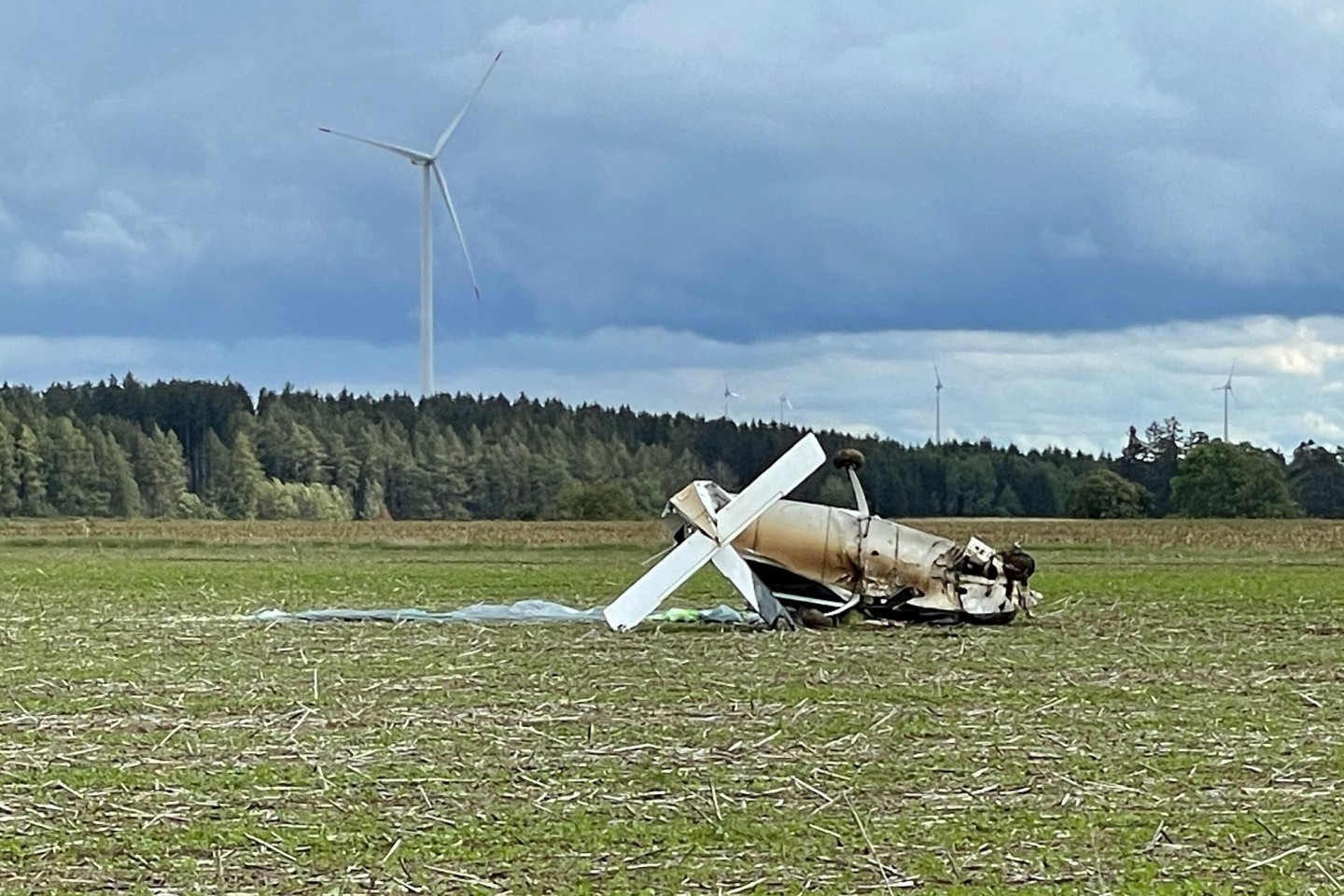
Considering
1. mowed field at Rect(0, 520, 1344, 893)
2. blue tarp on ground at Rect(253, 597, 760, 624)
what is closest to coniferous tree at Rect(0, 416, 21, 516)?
mowed field at Rect(0, 520, 1344, 893)

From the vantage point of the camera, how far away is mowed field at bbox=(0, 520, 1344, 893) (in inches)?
341

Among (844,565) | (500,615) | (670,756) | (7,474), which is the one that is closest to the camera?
(670,756)

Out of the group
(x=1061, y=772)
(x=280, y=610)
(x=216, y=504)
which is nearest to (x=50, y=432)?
(x=216, y=504)

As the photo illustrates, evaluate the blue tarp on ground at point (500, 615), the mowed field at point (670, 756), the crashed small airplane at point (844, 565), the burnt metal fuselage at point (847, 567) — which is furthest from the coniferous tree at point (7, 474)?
the burnt metal fuselage at point (847, 567)

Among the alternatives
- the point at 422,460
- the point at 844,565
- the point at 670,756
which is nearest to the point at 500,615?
the point at 844,565

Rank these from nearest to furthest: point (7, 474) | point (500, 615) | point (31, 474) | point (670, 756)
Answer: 1. point (670, 756)
2. point (500, 615)
3. point (7, 474)
4. point (31, 474)

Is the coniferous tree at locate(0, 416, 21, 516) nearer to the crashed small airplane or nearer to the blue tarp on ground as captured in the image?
the blue tarp on ground

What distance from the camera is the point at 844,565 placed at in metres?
22.7

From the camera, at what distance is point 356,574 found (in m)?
37.7

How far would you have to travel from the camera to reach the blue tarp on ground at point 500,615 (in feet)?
78.4

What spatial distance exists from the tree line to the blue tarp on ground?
76.9 meters

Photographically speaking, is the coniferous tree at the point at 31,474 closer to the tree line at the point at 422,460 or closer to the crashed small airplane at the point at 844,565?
the tree line at the point at 422,460

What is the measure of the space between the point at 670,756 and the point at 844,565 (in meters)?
11.1

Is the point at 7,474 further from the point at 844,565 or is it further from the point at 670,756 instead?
the point at 670,756
